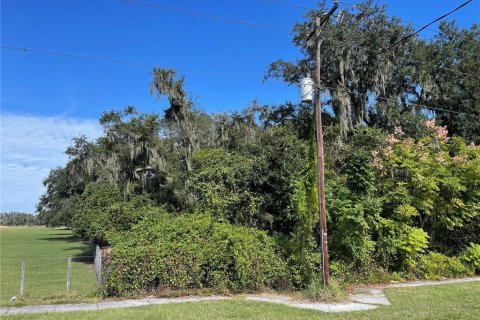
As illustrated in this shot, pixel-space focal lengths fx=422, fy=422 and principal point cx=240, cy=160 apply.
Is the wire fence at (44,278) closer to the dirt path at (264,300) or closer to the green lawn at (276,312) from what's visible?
the dirt path at (264,300)

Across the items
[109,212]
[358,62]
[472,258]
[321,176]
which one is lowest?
[472,258]

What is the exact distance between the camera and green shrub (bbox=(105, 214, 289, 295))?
32.0 feet

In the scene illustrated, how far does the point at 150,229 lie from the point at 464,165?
10.3m

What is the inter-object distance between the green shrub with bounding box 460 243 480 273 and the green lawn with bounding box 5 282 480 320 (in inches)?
167

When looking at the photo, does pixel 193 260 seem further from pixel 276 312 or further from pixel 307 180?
pixel 307 180

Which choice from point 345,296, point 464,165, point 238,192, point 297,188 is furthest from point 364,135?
point 345,296

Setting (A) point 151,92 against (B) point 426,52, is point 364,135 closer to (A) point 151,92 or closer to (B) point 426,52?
(B) point 426,52

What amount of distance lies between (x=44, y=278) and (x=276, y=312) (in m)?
13.5

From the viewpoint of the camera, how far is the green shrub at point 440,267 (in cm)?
1279

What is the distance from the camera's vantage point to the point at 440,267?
42.5ft

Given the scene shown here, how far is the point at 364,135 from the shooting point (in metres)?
17.6

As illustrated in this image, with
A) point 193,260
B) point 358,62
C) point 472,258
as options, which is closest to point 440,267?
point 472,258

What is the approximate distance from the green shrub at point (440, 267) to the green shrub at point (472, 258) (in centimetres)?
22

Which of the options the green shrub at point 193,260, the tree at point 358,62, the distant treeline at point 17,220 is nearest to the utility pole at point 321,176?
the green shrub at point 193,260
